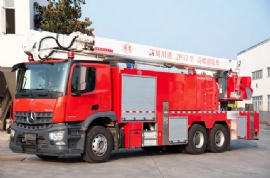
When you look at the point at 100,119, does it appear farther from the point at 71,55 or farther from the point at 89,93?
the point at 71,55

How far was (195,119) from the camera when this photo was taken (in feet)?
49.4

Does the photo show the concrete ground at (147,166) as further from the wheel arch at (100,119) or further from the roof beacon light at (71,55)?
the roof beacon light at (71,55)

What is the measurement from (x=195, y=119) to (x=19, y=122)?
20.1 feet

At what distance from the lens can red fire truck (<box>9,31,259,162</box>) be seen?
1151 cm

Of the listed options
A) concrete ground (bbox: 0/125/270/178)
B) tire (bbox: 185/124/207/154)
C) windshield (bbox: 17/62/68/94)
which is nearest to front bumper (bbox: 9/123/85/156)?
concrete ground (bbox: 0/125/270/178)

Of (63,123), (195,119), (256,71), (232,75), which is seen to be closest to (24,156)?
(63,123)

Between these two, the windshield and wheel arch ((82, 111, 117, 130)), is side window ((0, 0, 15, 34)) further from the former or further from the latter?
wheel arch ((82, 111, 117, 130))

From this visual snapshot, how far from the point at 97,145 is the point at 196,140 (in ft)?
14.9

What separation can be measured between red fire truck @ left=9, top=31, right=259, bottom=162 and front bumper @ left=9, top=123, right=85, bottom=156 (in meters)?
0.03

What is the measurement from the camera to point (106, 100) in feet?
40.7

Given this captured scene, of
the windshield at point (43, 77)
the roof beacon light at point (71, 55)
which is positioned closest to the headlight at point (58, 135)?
the windshield at point (43, 77)

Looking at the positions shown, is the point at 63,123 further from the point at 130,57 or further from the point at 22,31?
the point at 22,31

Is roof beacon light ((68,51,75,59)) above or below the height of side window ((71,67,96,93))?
above

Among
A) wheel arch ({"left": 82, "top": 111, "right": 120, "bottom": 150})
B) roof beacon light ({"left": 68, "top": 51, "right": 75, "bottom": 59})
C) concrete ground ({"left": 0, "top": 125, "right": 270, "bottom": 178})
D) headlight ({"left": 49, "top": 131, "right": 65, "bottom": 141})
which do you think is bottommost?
concrete ground ({"left": 0, "top": 125, "right": 270, "bottom": 178})
